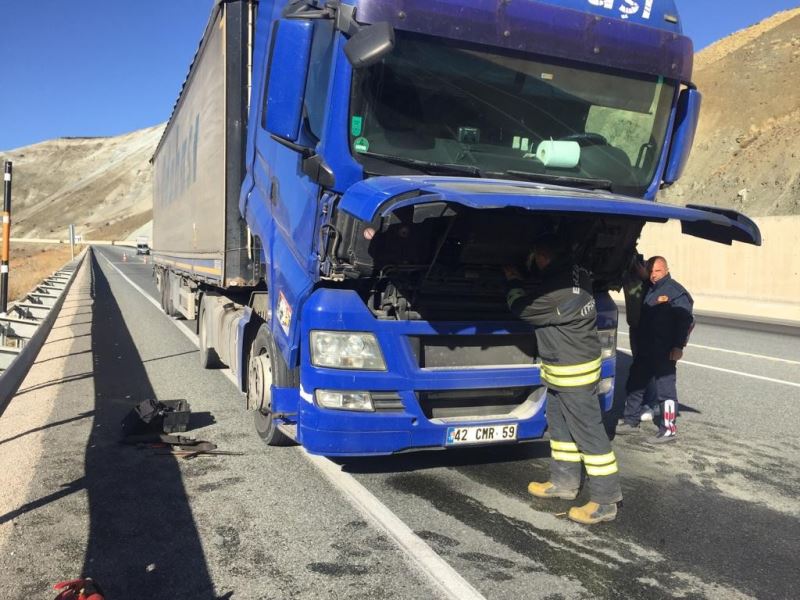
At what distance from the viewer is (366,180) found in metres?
3.97

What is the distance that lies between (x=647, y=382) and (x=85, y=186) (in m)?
168

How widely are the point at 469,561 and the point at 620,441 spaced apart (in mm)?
2816

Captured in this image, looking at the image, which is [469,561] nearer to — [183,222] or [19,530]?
[19,530]

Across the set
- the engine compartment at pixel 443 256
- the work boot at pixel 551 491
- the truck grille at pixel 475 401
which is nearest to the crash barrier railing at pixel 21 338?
the engine compartment at pixel 443 256

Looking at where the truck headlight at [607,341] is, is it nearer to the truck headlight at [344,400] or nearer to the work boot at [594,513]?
the work boot at [594,513]

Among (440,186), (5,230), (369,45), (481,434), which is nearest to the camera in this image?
(440,186)

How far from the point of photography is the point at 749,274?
19.9 m

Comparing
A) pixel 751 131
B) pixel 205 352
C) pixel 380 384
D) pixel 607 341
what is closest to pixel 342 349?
pixel 380 384

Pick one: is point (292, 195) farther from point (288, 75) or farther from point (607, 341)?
point (607, 341)

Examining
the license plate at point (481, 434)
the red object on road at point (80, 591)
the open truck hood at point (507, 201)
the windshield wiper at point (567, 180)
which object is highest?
the windshield wiper at point (567, 180)

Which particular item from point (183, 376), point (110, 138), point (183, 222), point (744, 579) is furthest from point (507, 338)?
point (110, 138)

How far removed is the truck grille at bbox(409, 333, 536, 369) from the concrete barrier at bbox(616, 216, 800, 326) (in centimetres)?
1480

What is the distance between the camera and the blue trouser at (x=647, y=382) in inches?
235

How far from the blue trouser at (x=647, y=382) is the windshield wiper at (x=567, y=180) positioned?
80.8 inches
